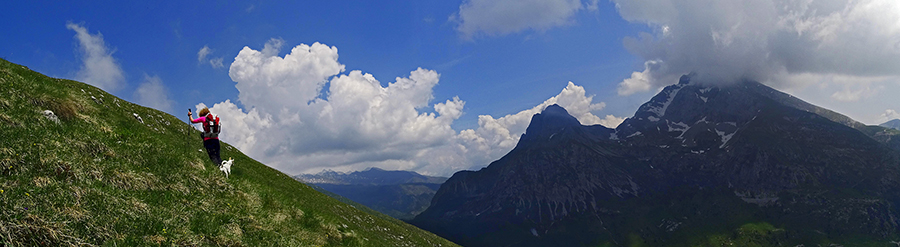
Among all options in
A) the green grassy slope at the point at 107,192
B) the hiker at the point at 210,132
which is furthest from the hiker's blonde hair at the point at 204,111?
the green grassy slope at the point at 107,192

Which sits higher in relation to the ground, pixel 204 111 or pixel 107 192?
pixel 204 111

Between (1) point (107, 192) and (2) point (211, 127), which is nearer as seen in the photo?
(1) point (107, 192)

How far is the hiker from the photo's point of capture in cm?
2080

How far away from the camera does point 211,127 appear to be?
2112 centimetres

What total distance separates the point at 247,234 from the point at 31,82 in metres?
16.1

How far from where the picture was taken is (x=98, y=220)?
9414 millimetres

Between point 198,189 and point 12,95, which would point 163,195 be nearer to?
point 198,189

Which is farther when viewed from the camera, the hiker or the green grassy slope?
the hiker

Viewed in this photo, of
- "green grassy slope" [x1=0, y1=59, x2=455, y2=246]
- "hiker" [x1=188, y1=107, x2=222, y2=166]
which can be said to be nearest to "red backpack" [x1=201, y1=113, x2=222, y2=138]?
"hiker" [x1=188, y1=107, x2=222, y2=166]

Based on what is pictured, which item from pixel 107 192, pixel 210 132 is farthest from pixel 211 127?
pixel 107 192

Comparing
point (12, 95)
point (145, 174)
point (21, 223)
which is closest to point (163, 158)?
point (145, 174)

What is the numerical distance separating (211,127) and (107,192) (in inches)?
423

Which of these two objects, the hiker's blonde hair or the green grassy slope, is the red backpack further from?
the green grassy slope

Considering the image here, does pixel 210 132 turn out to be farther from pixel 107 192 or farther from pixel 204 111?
pixel 107 192
